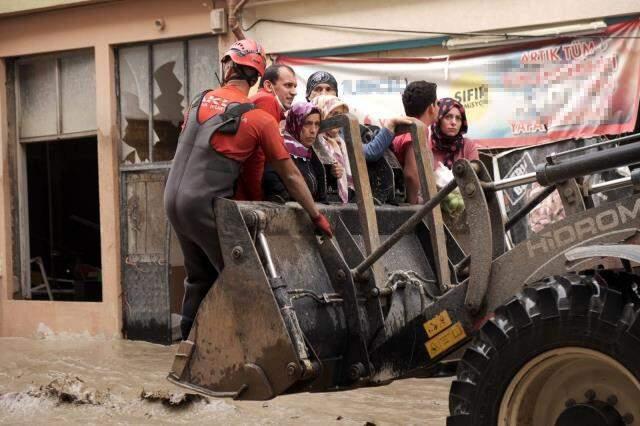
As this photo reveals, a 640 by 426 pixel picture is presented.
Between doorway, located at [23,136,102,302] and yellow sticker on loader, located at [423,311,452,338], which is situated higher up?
doorway, located at [23,136,102,302]

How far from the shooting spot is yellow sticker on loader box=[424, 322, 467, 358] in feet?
17.4

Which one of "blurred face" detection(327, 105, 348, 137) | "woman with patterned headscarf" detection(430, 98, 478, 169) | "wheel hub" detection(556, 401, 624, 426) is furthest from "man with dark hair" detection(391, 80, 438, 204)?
"wheel hub" detection(556, 401, 624, 426)

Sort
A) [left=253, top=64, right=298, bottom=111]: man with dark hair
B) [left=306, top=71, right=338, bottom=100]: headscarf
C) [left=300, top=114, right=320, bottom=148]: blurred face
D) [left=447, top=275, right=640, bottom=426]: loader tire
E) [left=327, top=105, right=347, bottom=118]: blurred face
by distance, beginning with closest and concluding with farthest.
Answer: [left=447, top=275, right=640, bottom=426]: loader tire, [left=300, top=114, right=320, bottom=148]: blurred face, [left=327, top=105, right=347, bottom=118]: blurred face, [left=253, top=64, right=298, bottom=111]: man with dark hair, [left=306, top=71, right=338, bottom=100]: headscarf

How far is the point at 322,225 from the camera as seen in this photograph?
5.77m

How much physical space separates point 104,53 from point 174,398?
20.7ft

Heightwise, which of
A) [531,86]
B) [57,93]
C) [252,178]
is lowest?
[252,178]

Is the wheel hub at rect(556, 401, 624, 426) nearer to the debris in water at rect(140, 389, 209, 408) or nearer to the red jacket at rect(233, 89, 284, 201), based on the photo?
the red jacket at rect(233, 89, 284, 201)

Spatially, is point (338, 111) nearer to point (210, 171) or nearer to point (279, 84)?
point (279, 84)

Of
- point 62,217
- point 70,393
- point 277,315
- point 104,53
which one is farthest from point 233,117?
point 62,217

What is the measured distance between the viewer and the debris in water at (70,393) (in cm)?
919

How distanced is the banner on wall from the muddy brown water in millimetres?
2807

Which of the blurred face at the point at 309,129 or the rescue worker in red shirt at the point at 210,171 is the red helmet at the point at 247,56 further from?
the blurred face at the point at 309,129

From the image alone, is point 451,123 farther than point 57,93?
No

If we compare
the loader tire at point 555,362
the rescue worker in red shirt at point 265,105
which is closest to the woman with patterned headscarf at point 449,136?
the rescue worker in red shirt at point 265,105
